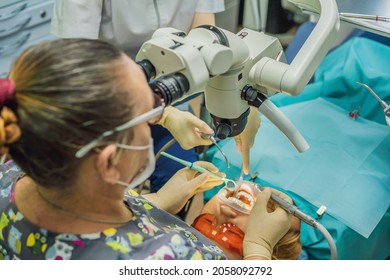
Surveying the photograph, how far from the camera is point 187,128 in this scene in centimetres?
120

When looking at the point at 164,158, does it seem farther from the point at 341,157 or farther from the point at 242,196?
the point at 341,157

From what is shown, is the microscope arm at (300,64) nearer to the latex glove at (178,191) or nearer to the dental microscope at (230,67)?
the dental microscope at (230,67)

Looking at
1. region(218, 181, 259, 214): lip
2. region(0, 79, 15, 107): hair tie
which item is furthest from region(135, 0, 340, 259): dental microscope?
region(218, 181, 259, 214): lip

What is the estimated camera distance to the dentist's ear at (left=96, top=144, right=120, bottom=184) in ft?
2.58

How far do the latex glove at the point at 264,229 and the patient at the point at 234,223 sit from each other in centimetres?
7

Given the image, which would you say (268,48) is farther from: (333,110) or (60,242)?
(333,110)

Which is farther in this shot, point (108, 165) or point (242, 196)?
point (242, 196)

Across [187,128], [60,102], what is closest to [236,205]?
[187,128]

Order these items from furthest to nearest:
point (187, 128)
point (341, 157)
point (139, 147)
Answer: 1. point (341, 157)
2. point (187, 128)
3. point (139, 147)

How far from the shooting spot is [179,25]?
1676mm

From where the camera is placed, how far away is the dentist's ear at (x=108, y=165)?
79cm

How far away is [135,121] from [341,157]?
3.18 ft

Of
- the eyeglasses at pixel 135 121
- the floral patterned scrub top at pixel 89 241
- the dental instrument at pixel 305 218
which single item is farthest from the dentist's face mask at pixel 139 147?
the dental instrument at pixel 305 218
